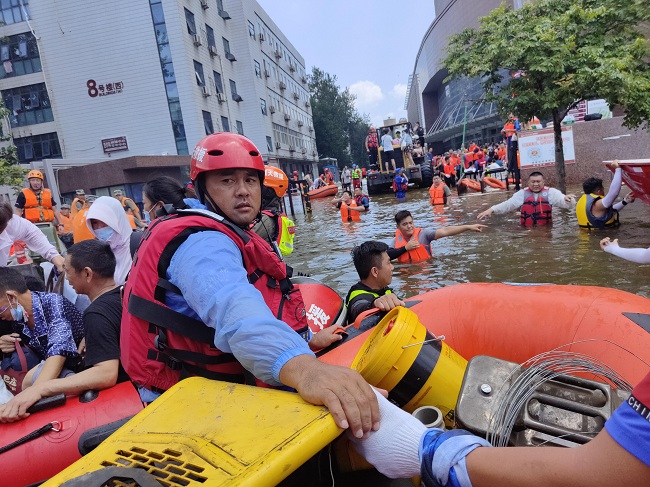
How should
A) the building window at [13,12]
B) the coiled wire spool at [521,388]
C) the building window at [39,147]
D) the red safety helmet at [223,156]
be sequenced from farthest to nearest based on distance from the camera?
the building window at [39,147]
the building window at [13,12]
the red safety helmet at [223,156]
the coiled wire spool at [521,388]

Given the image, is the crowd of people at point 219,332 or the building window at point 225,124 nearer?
the crowd of people at point 219,332

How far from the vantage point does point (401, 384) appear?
182cm

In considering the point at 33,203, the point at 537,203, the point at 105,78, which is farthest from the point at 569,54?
the point at 105,78

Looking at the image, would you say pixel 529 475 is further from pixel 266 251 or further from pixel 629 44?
pixel 629 44

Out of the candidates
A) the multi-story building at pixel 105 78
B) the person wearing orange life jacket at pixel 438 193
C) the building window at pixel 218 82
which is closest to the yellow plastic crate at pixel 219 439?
the person wearing orange life jacket at pixel 438 193

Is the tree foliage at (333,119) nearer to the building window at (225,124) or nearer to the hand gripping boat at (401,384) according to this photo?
the building window at (225,124)

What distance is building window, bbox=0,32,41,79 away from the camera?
Result: 80.1 ft

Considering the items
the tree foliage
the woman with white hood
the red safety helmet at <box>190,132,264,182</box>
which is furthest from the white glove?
the tree foliage

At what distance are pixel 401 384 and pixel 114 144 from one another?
88.0ft

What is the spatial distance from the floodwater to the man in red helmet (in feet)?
13.9

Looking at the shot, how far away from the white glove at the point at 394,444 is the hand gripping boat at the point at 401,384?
0.56ft

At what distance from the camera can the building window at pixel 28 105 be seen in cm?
2489

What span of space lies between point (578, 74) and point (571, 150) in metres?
5.26

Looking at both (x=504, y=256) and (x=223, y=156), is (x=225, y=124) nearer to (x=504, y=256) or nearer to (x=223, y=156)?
(x=504, y=256)
